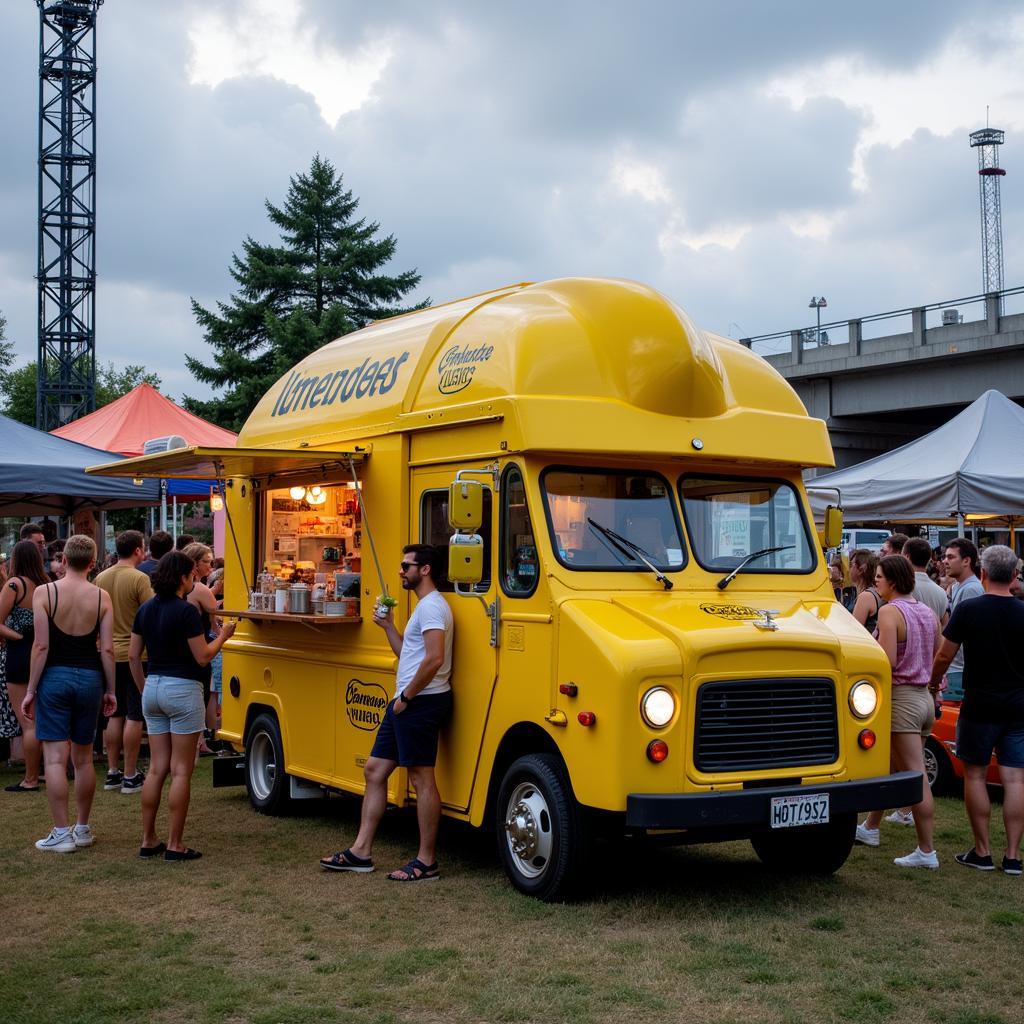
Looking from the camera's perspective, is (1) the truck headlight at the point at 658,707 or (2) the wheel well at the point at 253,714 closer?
(1) the truck headlight at the point at 658,707

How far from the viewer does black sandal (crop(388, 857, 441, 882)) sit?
7.50 m

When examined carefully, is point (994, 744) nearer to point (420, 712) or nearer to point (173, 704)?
point (420, 712)

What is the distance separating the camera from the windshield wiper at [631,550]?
7219mm

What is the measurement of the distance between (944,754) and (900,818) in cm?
82

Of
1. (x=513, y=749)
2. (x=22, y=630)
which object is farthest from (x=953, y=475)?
(x=22, y=630)

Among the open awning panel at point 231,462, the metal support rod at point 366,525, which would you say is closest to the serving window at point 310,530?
the open awning panel at point 231,462

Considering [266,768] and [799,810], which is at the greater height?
[799,810]

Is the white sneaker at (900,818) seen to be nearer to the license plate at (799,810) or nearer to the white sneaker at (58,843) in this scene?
the license plate at (799,810)

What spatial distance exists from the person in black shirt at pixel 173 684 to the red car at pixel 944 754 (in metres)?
5.55

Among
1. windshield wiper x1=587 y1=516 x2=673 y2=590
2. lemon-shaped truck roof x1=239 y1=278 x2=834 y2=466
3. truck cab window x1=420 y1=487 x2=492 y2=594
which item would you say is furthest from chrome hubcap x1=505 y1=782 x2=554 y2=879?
lemon-shaped truck roof x1=239 y1=278 x2=834 y2=466

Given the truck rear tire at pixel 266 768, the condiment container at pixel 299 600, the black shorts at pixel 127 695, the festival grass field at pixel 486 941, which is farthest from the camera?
the black shorts at pixel 127 695

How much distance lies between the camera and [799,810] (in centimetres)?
658

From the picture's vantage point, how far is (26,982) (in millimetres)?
5668

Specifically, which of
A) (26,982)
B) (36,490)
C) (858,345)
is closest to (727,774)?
(26,982)
